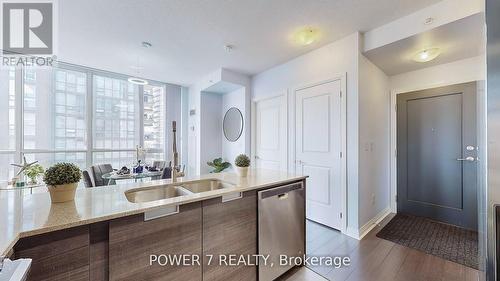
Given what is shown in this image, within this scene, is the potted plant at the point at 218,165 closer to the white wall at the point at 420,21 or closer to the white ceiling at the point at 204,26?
the white ceiling at the point at 204,26

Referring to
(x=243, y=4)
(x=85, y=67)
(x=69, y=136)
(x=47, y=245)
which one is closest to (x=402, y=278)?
(x=47, y=245)

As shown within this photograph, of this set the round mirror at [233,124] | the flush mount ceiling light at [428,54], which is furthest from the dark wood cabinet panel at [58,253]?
the flush mount ceiling light at [428,54]

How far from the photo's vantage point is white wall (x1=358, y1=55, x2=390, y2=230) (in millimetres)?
2663

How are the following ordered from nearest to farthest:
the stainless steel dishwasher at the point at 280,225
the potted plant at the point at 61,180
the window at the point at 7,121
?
the potted plant at the point at 61,180 < the stainless steel dishwasher at the point at 280,225 < the window at the point at 7,121

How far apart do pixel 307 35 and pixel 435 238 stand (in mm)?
2986

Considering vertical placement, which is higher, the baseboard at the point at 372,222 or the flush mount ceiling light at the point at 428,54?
the flush mount ceiling light at the point at 428,54

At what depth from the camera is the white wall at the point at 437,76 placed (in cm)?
Result: 273

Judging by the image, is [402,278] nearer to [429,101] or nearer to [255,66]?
[429,101]

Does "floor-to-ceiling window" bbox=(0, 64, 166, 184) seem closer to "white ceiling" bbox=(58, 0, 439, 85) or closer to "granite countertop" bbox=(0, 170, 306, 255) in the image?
"white ceiling" bbox=(58, 0, 439, 85)

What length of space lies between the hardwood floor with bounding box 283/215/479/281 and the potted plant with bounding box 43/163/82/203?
1.81 m

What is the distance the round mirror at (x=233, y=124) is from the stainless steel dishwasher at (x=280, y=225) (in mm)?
2641

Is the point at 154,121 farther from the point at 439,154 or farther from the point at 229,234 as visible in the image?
the point at 439,154

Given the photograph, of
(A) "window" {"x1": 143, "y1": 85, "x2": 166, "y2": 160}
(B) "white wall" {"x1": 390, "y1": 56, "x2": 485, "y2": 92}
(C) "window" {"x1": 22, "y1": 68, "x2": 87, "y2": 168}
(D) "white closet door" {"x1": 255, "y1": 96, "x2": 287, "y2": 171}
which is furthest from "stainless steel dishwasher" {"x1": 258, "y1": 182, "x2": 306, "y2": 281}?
(C) "window" {"x1": 22, "y1": 68, "x2": 87, "y2": 168}

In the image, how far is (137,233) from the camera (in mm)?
1069
